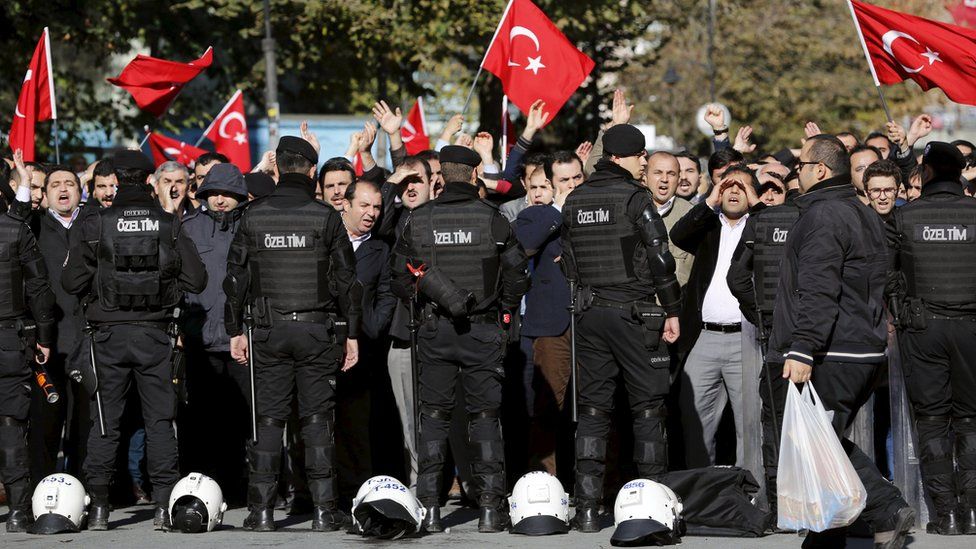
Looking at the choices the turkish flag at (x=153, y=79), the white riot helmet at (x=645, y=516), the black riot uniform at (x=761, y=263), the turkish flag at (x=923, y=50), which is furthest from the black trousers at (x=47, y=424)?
the turkish flag at (x=923, y=50)

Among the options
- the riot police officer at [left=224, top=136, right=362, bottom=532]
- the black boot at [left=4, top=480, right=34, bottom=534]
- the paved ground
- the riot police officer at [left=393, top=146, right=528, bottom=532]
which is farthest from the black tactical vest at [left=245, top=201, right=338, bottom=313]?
the black boot at [left=4, top=480, right=34, bottom=534]

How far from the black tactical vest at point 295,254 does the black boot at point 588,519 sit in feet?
6.61

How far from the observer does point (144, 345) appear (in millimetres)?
9789

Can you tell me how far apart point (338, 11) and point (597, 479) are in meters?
19.8

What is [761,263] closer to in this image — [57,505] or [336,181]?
[336,181]

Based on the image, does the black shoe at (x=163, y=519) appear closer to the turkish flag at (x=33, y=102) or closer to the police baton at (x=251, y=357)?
the police baton at (x=251, y=357)

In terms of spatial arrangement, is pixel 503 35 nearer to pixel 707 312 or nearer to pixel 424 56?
pixel 707 312

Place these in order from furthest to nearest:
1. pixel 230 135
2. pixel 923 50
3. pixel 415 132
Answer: pixel 230 135
pixel 415 132
pixel 923 50

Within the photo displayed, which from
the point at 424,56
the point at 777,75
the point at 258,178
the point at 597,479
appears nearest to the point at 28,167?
the point at 258,178

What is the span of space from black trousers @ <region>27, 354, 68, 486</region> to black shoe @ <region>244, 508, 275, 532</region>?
201cm

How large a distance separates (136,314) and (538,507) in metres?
2.80

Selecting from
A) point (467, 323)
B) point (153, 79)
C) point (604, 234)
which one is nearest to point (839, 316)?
point (604, 234)

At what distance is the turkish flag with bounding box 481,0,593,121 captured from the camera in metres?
13.0

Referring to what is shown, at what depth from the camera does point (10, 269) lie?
979cm
